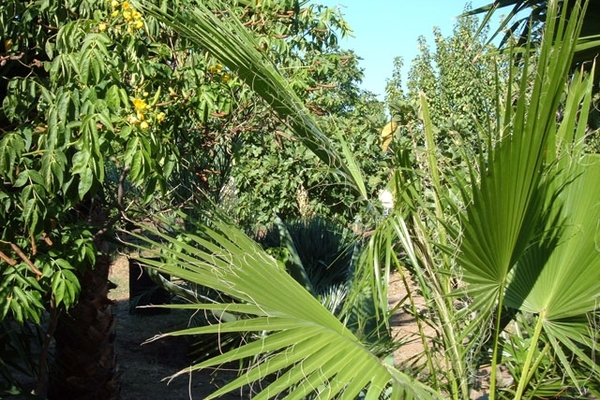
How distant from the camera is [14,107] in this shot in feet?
10.2

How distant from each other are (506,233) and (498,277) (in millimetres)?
141

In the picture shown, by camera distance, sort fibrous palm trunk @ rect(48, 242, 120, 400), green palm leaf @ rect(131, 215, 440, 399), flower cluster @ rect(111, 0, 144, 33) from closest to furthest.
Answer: green palm leaf @ rect(131, 215, 440, 399), flower cluster @ rect(111, 0, 144, 33), fibrous palm trunk @ rect(48, 242, 120, 400)

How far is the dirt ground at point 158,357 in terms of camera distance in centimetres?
599

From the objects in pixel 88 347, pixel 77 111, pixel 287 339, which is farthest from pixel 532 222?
pixel 88 347

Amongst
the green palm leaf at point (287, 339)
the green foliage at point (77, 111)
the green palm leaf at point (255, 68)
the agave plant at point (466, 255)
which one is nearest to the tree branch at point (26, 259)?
the green foliage at point (77, 111)

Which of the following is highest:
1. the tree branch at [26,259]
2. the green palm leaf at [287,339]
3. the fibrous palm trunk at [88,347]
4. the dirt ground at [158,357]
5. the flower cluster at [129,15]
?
the flower cluster at [129,15]

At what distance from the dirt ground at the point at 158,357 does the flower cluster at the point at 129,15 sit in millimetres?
2517

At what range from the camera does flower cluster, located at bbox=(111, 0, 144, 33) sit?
10.9 feet

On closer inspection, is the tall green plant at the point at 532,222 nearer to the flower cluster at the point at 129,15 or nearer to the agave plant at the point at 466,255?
the agave plant at the point at 466,255

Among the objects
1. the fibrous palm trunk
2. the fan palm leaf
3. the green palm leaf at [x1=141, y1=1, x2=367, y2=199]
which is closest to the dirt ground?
the fibrous palm trunk

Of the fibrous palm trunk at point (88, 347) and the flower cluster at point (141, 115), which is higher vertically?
the flower cluster at point (141, 115)

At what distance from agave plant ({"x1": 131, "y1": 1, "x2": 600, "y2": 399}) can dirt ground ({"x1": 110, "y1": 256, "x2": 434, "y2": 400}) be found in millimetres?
2653

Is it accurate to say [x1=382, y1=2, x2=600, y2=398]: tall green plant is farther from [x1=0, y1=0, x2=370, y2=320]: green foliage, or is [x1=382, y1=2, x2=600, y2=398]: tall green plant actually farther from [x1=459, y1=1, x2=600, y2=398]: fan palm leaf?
[x1=0, y1=0, x2=370, y2=320]: green foliage

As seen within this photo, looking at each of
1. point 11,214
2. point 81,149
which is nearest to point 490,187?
point 81,149
